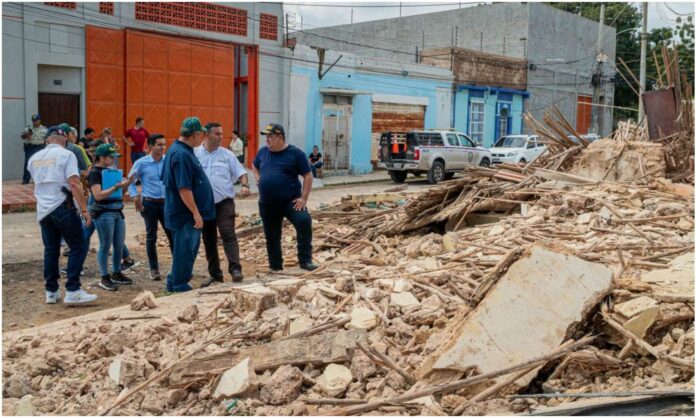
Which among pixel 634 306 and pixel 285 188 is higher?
pixel 285 188

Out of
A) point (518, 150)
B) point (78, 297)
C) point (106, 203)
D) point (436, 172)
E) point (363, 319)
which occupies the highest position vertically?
point (518, 150)

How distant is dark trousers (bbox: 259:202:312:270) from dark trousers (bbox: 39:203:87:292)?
191 cm

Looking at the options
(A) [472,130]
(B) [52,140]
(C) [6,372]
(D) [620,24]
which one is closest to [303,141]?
(A) [472,130]

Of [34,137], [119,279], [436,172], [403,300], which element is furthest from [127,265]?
[436,172]

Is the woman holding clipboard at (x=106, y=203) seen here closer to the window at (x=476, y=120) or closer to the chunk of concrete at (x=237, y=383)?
the chunk of concrete at (x=237, y=383)

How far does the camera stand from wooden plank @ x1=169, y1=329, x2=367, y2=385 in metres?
4.33

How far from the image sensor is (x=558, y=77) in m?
37.7

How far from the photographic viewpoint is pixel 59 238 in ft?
22.8

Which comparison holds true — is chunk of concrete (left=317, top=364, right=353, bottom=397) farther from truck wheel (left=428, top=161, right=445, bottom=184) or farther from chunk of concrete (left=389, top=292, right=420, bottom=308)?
truck wheel (left=428, top=161, right=445, bottom=184)

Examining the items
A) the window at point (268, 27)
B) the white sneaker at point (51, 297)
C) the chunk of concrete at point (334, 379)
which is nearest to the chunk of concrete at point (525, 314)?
the chunk of concrete at point (334, 379)

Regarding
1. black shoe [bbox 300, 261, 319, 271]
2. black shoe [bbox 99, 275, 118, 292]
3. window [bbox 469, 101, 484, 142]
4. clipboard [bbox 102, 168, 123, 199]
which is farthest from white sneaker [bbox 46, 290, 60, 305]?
window [bbox 469, 101, 484, 142]

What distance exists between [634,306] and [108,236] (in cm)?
574

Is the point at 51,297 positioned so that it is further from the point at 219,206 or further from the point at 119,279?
the point at 219,206

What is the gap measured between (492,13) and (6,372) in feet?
115
